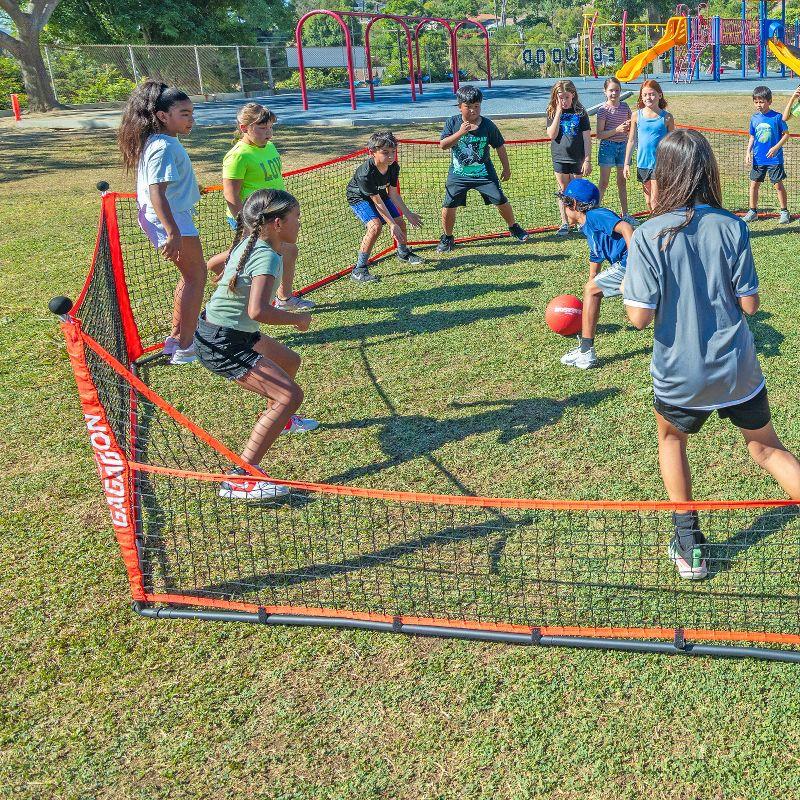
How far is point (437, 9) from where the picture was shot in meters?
67.3

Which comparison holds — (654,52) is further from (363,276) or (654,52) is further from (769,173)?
(363,276)

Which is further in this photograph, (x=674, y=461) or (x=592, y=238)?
(x=592, y=238)

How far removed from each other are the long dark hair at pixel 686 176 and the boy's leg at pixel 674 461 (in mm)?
1049

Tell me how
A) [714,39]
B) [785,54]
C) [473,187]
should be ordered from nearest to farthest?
[473,187]
[785,54]
[714,39]

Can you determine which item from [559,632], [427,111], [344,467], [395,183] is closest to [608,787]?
[559,632]

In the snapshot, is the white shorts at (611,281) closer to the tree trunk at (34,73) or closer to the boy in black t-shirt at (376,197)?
the boy in black t-shirt at (376,197)

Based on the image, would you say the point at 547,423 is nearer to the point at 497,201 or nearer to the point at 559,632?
the point at 559,632

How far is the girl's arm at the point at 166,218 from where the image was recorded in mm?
6707

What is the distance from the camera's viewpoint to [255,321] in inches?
209

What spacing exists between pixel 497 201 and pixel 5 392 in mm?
6133

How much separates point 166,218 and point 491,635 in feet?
14.6

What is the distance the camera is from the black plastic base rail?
12.9 feet

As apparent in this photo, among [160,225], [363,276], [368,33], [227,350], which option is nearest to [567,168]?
[363,276]

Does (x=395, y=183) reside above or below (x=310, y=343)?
above
